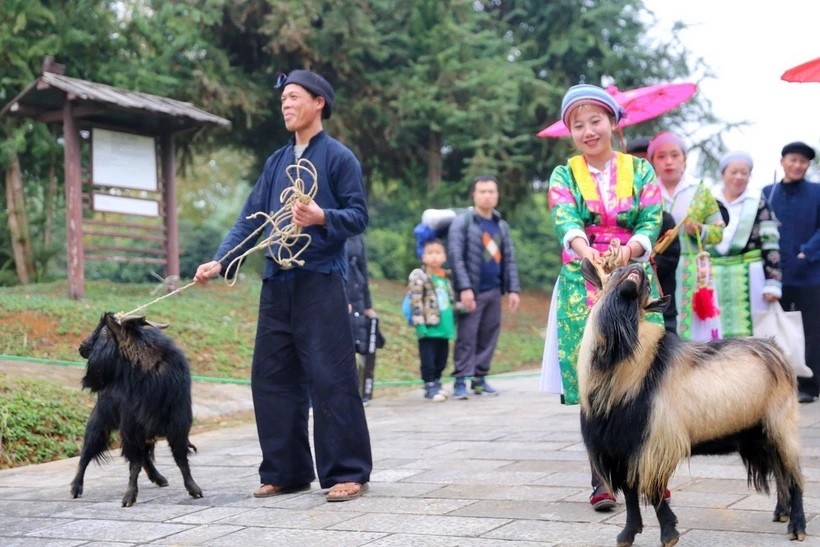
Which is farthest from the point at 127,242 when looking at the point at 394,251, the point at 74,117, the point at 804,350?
the point at 804,350

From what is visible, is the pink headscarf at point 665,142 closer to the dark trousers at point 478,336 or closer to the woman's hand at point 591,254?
the woman's hand at point 591,254

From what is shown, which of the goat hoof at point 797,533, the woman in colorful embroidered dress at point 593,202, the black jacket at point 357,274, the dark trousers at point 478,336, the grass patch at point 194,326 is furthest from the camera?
the grass patch at point 194,326

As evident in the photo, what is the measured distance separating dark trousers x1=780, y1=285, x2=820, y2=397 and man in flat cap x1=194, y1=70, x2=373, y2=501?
4.53 m

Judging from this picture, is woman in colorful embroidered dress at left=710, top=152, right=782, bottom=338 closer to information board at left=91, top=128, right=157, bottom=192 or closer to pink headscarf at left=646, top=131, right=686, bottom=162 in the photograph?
pink headscarf at left=646, top=131, right=686, bottom=162

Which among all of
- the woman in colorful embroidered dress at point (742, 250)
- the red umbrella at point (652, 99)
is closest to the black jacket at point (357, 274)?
the red umbrella at point (652, 99)

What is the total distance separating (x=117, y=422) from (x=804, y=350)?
5.35 meters

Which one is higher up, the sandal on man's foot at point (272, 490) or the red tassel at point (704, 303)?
the red tassel at point (704, 303)

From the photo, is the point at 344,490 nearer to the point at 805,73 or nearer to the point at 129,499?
the point at 129,499

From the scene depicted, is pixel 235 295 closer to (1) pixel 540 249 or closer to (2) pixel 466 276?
(2) pixel 466 276

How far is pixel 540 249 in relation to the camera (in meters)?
24.7

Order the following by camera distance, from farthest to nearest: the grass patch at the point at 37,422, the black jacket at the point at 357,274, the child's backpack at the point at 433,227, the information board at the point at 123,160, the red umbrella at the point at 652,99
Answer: the information board at the point at 123,160 < the child's backpack at the point at 433,227 < the black jacket at the point at 357,274 < the red umbrella at the point at 652,99 < the grass patch at the point at 37,422

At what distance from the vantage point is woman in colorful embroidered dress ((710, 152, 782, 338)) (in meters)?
7.36

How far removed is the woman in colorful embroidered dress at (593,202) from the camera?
181 inches

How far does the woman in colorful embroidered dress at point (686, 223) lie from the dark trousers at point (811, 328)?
1929 millimetres
